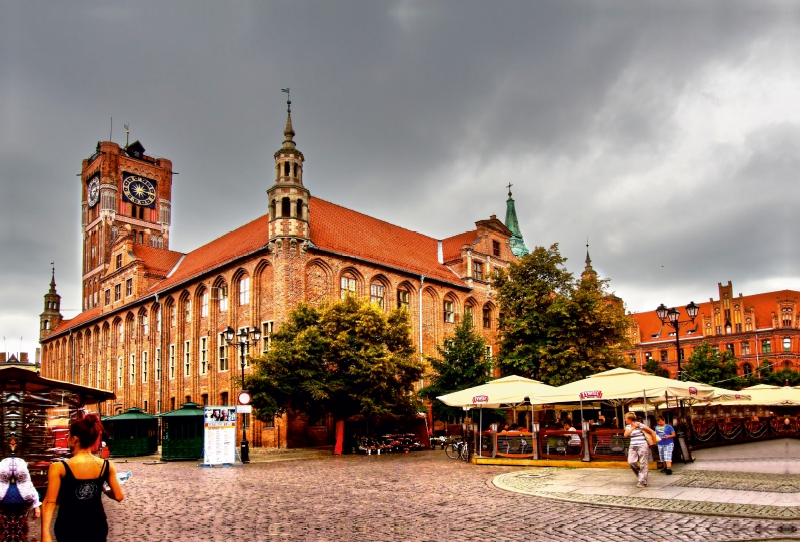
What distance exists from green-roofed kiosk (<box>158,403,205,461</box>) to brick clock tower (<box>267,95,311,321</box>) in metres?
9.82

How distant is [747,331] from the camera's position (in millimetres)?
84500

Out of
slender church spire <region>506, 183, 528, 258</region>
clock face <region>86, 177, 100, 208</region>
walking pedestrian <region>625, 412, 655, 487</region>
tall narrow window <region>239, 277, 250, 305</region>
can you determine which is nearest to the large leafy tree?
tall narrow window <region>239, 277, 250, 305</region>

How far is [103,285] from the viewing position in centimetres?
6038

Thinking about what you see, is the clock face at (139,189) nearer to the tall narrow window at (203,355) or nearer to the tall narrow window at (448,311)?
the tall narrow window at (203,355)

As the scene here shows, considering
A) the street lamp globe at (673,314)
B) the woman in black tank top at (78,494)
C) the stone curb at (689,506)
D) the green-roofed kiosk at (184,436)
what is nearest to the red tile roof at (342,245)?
the green-roofed kiosk at (184,436)

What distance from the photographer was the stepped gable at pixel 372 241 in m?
42.7

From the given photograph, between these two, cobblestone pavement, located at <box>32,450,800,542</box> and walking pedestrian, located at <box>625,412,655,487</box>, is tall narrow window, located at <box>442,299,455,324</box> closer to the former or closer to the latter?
cobblestone pavement, located at <box>32,450,800,542</box>

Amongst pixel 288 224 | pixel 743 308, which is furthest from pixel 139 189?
pixel 743 308

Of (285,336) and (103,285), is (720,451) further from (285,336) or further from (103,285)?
(103,285)

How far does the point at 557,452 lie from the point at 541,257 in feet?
60.8

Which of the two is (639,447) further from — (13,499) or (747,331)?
(747,331)

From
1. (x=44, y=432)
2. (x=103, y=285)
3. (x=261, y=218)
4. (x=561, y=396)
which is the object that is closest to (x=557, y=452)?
(x=561, y=396)

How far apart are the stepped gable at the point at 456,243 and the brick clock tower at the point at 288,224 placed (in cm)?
1561

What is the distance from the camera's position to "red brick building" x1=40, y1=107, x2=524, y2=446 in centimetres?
3906
